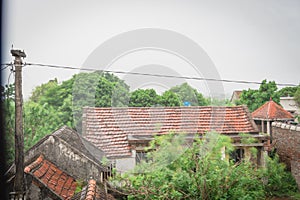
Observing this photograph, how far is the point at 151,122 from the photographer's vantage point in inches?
184

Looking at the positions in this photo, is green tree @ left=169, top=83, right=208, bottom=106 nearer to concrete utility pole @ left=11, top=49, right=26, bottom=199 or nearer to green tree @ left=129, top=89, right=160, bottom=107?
green tree @ left=129, top=89, right=160, bottom=107

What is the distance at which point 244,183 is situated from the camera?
2.58 m

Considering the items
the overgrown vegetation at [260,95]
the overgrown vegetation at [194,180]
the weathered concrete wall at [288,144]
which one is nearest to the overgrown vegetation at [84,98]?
the overgrown vegetation at [194,180]

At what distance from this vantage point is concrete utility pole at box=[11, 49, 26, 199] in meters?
1.87

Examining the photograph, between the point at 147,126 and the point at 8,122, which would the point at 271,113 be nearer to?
the point at 147,126

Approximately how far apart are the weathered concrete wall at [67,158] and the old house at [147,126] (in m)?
0.94

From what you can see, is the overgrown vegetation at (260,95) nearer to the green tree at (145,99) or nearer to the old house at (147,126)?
the old house at (147,126)

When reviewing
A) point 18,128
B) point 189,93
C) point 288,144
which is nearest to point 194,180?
point 189,93

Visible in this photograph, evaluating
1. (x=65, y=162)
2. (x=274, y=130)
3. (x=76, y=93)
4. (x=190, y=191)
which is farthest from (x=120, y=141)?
(x=274, y=130)

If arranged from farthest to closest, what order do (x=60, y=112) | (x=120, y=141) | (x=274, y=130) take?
1. (x=60, y=112)
2. (x=274, y=130)
3. (x=120, y=141)

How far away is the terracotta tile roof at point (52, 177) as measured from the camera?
8.24 ft

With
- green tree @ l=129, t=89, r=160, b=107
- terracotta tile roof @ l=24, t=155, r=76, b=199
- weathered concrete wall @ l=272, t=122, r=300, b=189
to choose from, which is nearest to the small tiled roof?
weathered concrete wall @ l=272, t=122, r=300, b=189

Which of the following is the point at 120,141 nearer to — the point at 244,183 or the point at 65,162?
the point at 65,162

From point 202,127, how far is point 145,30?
2.34m
